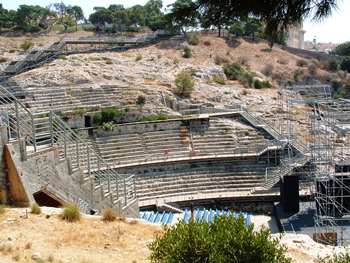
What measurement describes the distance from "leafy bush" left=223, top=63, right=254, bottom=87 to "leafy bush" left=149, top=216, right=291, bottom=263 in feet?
97.9

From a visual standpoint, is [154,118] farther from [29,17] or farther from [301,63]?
[29,17]

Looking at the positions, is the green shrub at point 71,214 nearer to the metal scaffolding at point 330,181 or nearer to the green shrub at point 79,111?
the metal scaffolding at point 330,181

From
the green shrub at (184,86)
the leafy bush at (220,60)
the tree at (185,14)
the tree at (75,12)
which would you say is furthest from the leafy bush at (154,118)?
the tree at (75,12)

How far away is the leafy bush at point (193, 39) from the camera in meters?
40.8

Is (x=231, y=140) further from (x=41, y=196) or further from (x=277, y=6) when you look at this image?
(x=277, y=6)

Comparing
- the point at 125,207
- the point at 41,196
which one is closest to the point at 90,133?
the point at 125,207

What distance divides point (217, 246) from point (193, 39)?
120 ft

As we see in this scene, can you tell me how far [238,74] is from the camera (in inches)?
1420

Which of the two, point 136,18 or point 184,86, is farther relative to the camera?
point 136,18

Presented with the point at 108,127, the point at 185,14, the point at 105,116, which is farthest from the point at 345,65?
the point at 185,14

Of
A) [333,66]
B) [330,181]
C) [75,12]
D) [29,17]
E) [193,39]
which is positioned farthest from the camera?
[75,12]

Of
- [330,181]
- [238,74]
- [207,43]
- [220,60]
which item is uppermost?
[207,43]

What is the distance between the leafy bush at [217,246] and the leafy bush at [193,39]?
35954mm

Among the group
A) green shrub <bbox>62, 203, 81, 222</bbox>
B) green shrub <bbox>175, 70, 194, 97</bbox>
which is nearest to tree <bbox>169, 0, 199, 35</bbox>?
green shrub <bbox>62, 203, 81, 222</bbox>
